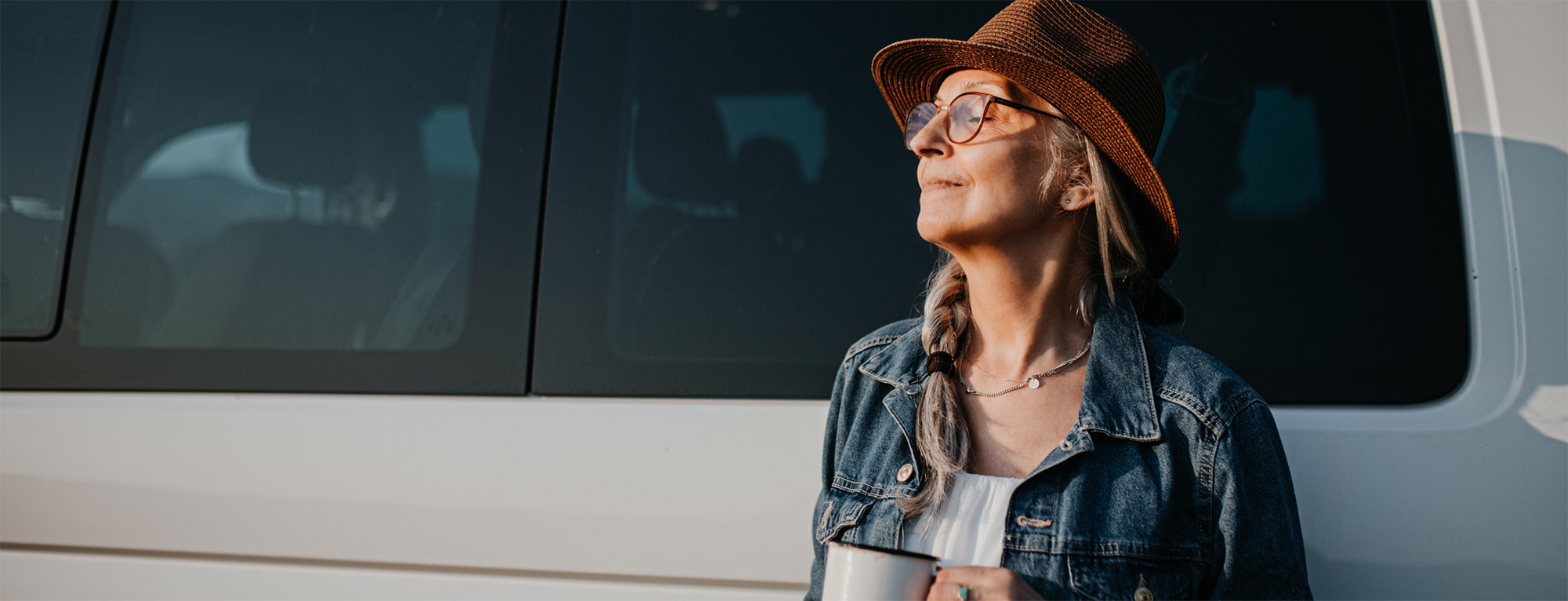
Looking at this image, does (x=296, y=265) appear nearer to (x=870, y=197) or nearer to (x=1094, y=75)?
(x=870, y=197)

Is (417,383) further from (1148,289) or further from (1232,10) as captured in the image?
(1232,10)

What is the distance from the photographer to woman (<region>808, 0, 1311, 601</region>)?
3.60ft

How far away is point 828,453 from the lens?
1.32 metres

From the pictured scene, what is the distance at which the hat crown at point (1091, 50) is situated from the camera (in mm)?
1214

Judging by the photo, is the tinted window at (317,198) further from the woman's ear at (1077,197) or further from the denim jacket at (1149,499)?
the woman's ear at (1077,197)

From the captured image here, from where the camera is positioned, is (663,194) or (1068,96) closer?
(1068,96)

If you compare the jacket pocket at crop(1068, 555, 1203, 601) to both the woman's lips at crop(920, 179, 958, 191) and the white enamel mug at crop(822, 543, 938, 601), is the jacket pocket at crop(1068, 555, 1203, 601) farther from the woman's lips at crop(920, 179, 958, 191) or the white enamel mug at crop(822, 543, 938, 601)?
the woman's lips at crop(920, 179, 958, 191)

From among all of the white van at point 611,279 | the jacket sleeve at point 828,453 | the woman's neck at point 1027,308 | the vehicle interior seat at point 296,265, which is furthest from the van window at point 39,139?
the woman's neck at point 1027,308

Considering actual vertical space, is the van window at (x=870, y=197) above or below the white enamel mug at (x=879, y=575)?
above

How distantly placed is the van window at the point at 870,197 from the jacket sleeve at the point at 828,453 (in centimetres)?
7

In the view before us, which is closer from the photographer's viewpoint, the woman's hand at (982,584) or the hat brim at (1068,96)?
the woman's hand at (982,584)

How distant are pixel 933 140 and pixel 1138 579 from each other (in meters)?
0.68

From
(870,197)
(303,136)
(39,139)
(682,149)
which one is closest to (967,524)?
(870,197)

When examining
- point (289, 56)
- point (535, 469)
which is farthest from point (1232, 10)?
point (289, 56)
